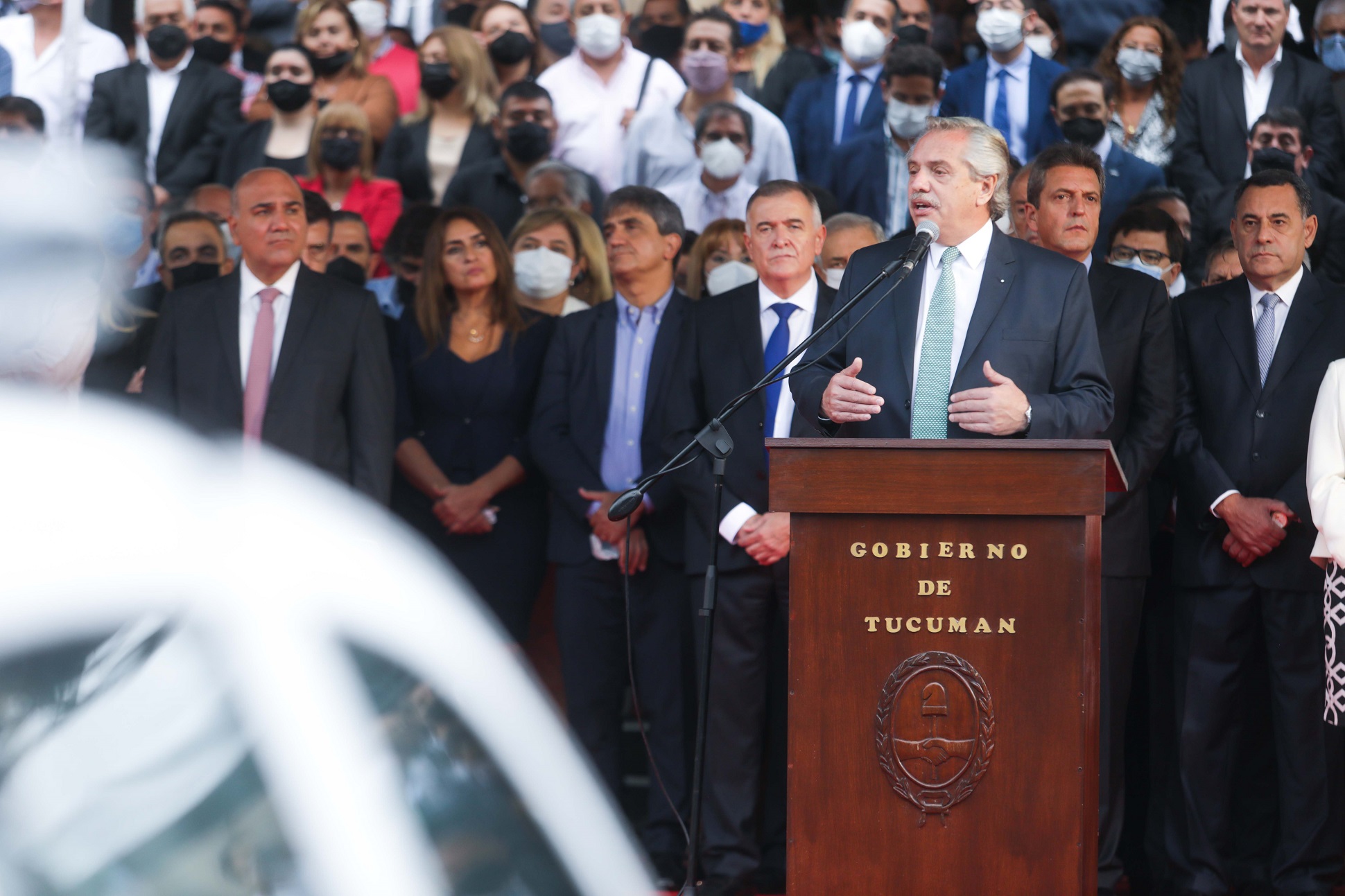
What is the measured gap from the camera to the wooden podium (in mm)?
3184

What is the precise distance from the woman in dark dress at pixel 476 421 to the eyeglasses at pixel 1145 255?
2.02 m

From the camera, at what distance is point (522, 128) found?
24.3 feet

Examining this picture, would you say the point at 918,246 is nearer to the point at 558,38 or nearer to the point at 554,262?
the point at 554,262

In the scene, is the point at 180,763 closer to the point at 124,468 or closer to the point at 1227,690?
the point at 124,468

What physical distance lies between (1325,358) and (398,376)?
A: 300cm

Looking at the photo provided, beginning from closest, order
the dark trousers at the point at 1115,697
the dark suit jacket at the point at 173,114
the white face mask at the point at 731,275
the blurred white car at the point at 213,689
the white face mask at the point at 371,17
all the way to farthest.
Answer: the blurred white car at the point at 213,689, the dark trousers at the point at 1115,697, the white face mask at the point at 731,275, the dark suit jacket at the point at 173,114, the white face mask at the point at 371,17

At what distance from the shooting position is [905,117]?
7.16 metres

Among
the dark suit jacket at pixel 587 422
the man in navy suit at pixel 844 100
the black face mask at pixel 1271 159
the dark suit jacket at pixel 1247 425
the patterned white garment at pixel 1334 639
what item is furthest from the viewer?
the man in navy suit at pixel 844 100

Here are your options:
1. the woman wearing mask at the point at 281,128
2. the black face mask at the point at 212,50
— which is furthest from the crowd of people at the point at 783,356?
the black face mask at the point at 212,50

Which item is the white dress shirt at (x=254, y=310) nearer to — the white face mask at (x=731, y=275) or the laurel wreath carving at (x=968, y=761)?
the white face mask at (x=731, y=275)

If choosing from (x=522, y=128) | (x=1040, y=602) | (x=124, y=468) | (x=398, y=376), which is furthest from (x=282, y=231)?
(x=124, y=468)

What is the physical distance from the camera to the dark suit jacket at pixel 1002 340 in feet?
12.0

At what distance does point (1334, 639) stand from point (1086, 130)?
3.15m

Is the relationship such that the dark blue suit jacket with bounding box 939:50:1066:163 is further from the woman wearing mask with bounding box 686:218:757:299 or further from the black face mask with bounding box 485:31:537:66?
the black face mask with bounding box 485:31:537:66
